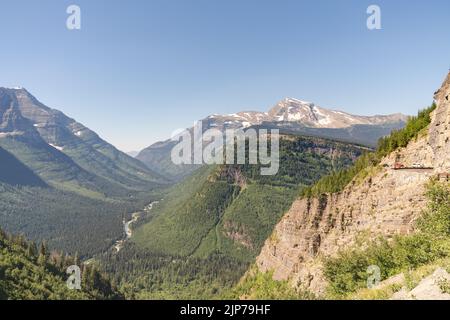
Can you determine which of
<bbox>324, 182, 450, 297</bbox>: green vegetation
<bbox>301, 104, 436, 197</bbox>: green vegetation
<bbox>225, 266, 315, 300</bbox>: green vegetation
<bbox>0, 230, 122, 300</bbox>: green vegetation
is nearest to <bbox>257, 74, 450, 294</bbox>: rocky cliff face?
Answer: <bbox>301, 104, 436, 197</bbox>: green vegetation

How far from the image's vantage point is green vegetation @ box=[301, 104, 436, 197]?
78.6 meters

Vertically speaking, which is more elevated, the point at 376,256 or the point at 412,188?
the point at 412,188

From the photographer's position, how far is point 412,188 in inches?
2557

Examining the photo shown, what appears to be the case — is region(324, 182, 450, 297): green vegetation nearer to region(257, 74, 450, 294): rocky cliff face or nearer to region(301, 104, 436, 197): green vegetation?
region(257, 74, 450, 294): rocky cliff face

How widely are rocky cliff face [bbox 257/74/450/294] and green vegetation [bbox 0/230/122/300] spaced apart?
70.5 meters

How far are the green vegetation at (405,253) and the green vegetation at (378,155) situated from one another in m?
26.4

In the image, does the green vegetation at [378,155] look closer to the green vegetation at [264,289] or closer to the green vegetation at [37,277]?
the green vegetation at [264,289]

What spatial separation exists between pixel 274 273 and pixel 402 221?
54574 millimetres

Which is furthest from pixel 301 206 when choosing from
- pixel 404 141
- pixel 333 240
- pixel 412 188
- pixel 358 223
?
pixel 412 188

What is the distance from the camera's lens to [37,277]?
395 ft
